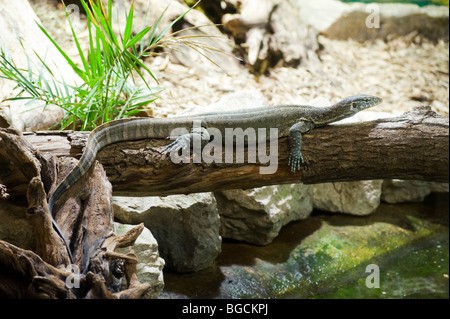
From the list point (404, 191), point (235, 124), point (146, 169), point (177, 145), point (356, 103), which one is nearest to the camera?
point (146, 169)

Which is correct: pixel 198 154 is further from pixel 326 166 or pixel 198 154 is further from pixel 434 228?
pixel 434 228

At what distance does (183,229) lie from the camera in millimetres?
4516

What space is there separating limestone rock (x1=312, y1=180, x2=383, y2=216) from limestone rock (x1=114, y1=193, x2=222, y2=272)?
6.67 ft

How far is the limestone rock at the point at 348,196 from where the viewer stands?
5.80 metres

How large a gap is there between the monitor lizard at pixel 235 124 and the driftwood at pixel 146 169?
0.29 feet

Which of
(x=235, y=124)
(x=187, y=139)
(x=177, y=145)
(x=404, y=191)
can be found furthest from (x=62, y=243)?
(x=404, y=191)

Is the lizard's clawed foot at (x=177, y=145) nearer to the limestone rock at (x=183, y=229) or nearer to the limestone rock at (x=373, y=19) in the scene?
the limestone rock at (x=183, y=229)

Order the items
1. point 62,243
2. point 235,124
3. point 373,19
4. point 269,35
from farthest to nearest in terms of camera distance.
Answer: point 373,19 → point 269,35 → point 235,124 → point 62,243

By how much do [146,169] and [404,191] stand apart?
14.7 ft

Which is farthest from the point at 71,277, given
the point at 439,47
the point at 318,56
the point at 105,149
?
the point at 439,47

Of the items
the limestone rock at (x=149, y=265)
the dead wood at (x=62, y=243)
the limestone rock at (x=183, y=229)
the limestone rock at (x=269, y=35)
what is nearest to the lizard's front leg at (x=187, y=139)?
the dead wood at (x=62, y=243)

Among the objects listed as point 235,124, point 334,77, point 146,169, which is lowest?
point 146,169

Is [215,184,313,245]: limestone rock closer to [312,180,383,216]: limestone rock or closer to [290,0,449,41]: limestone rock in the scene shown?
[312,180,383,216]: limestone rock

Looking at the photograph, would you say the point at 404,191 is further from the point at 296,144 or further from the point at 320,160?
the point at 296,144
